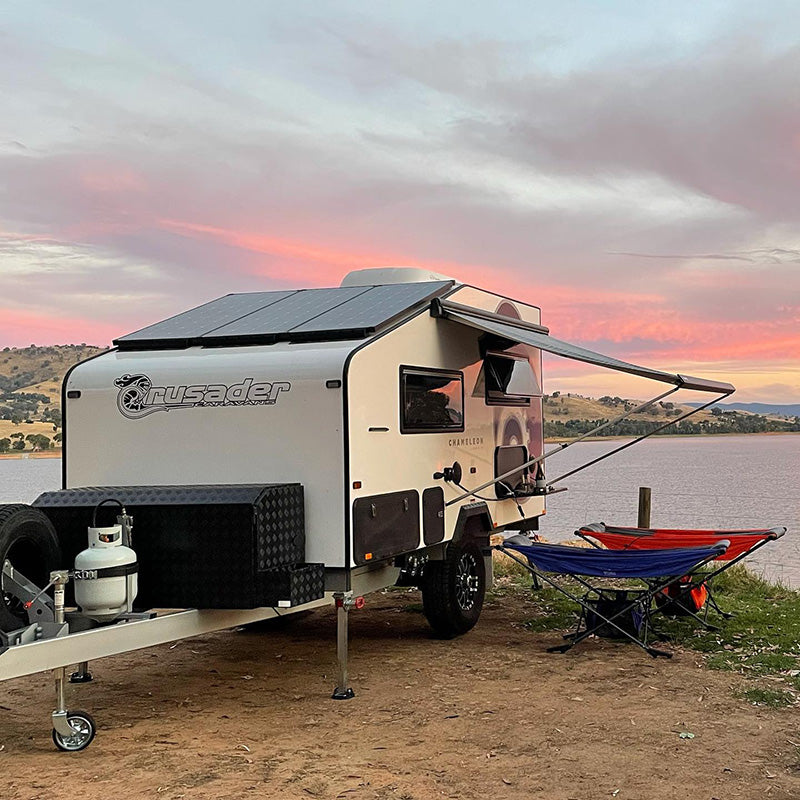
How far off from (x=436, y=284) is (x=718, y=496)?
3166cm

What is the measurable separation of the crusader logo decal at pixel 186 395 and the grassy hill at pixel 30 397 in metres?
11.6

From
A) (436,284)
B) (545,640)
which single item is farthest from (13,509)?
(545,640)

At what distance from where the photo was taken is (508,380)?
9.89m

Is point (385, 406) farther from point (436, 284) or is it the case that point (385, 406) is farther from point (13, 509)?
point (13, 509)

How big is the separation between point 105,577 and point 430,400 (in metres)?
3.17

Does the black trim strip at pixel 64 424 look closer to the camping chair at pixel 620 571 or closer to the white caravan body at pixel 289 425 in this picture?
the white caravan body at pixel 289 425

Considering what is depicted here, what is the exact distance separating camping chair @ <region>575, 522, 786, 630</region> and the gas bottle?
457 centimetres

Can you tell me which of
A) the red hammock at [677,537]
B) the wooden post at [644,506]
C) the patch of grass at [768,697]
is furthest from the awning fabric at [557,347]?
the wooden post at [644,506]

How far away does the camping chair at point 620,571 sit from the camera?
8219 mm

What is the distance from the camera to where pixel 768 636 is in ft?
28.8

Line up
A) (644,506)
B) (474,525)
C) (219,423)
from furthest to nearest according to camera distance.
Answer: (644,506) → (474,525) → (219,423)

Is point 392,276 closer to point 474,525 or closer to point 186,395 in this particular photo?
point 474,525

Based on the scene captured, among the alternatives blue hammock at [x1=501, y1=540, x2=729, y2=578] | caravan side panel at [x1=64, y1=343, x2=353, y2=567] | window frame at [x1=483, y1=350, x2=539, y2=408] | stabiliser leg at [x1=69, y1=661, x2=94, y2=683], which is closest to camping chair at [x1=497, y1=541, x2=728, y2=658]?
blue hammock at [x1=501, y1=540, x2=729, y2=578]

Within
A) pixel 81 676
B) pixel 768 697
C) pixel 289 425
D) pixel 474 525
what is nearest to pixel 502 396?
pixel 474 525
